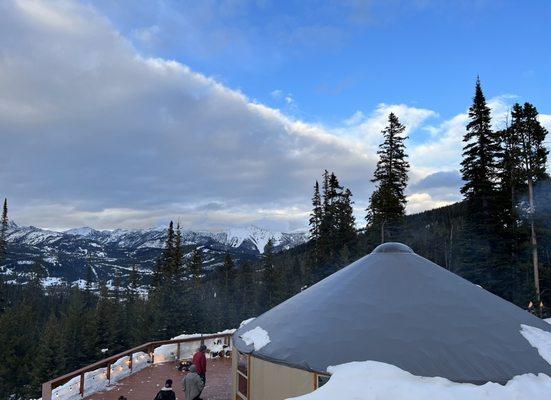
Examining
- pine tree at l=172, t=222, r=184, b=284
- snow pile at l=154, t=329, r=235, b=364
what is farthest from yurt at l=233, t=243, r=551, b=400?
pine tree at l=172, t=222, r=184, b=284

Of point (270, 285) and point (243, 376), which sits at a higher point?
point (243, 376)

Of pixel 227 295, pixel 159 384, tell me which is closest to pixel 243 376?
pixel 159 384

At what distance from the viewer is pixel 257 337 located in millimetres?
8812

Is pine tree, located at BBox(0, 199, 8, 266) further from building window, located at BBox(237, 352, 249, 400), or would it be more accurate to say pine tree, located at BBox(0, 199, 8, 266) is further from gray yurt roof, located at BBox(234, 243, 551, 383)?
gray yurt roof, located at BBox(234, 243, 551, 383)

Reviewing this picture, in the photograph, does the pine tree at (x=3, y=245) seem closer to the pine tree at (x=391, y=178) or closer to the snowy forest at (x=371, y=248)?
the snowy forest at (x=371, y=248)

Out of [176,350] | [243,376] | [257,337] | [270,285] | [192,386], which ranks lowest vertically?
[270,285]

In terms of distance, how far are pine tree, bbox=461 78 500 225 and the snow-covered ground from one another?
23.1m

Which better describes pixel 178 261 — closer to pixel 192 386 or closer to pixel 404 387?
pixel 192 386

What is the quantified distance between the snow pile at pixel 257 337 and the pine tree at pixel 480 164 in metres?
22.8

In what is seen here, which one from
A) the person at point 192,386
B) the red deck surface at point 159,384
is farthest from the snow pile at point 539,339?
the red deck surface at point 159,384

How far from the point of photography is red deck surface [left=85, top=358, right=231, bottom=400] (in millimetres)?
11336

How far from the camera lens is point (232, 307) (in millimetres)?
53375

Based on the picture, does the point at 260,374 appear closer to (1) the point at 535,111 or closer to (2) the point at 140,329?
(1) the point at 535,111

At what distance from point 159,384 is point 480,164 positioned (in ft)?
80.1
